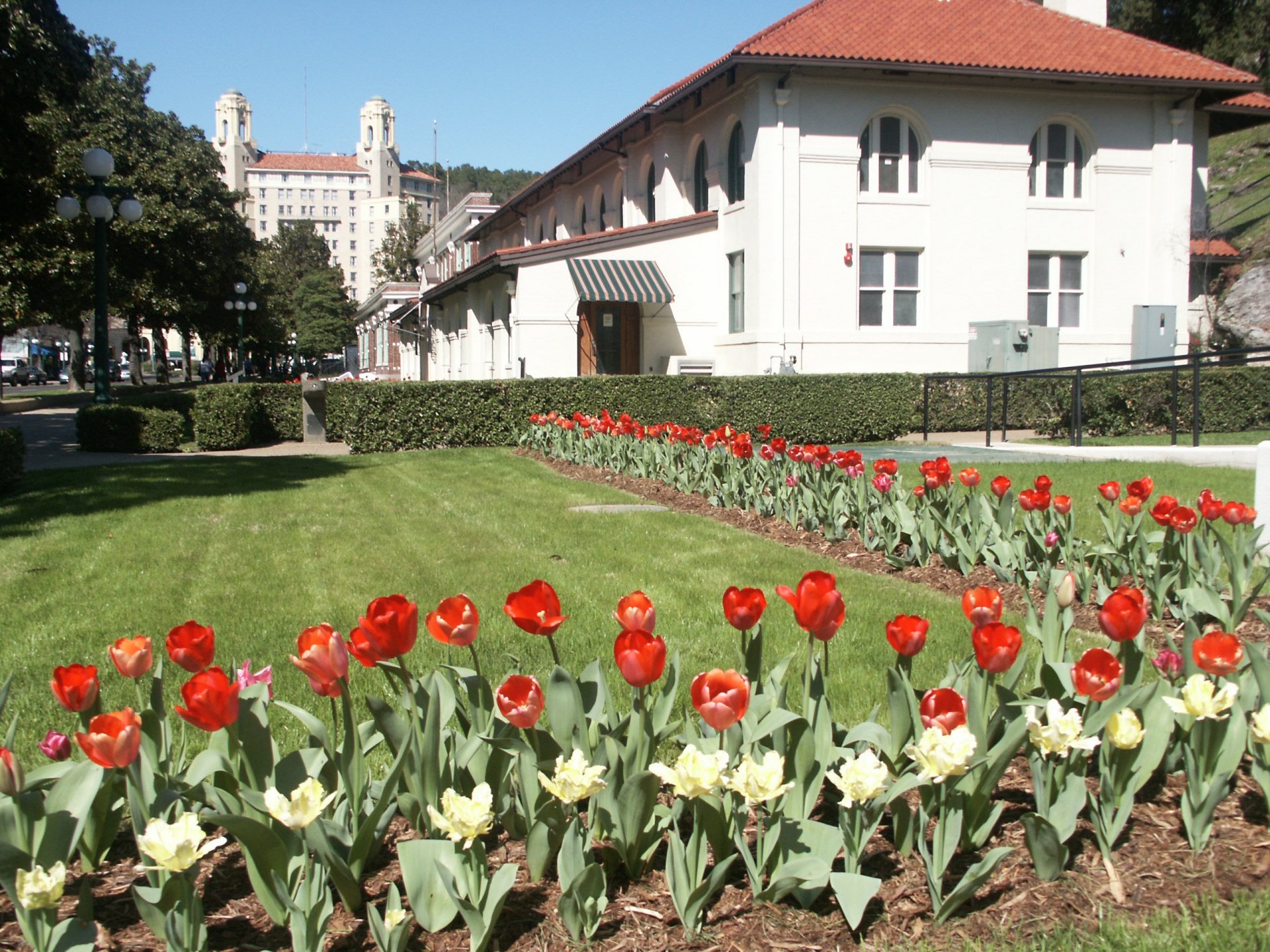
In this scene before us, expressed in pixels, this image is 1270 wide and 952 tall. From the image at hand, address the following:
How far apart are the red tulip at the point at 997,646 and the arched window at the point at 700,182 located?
2324cm

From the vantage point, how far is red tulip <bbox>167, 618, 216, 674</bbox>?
2.56m

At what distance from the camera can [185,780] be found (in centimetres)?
275

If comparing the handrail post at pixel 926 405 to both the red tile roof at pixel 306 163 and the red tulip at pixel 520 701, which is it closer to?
the red tulip at pixel 520 701

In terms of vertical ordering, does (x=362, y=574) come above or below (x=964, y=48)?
below

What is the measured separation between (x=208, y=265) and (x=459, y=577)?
1695 inches

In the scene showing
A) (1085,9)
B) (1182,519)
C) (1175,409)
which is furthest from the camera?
(1085,9)

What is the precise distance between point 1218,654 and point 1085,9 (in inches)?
1134

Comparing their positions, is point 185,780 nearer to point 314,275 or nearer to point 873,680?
point 873,680

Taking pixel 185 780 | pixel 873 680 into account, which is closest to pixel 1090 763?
pixel 873 680

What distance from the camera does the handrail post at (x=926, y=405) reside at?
1742cm

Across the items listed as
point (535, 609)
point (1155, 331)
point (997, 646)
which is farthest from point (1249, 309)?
point (535, 609)

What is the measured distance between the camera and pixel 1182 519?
15.4ft

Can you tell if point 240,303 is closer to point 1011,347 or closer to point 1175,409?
point 1011,347

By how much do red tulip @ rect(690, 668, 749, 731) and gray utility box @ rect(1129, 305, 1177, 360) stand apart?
78.2 feet
